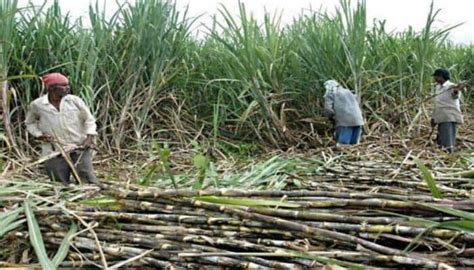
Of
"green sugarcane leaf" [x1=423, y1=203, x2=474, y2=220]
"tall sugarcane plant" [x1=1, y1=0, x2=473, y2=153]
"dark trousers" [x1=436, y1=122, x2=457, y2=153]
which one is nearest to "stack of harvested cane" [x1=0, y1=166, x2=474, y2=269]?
"green sugarcane leaf" [x1=423, y1=203, x2=474, y2=220]

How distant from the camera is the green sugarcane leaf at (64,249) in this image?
1366 millimetres

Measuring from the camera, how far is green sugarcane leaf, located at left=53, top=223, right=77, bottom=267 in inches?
53.8

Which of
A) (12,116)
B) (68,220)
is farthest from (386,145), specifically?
(68,220)

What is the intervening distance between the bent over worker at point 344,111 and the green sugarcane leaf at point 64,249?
4.24m

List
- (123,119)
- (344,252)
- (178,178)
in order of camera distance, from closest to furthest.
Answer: (344,252)
(178,178)
(123,119)

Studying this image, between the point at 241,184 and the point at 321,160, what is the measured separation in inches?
44.4

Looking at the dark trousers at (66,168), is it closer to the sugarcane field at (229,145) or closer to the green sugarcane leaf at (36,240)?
the sugarcane field at (229,145)

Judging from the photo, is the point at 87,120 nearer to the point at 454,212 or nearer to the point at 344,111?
the point at 344,111

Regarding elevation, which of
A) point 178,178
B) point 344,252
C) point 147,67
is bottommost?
point 178,178

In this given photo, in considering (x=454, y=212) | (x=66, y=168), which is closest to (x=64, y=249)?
(x=454, y=212)

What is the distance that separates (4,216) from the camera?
1552 millimetres

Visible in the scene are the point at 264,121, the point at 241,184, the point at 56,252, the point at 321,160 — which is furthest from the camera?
the point at 264,121

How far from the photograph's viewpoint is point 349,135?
219 inches

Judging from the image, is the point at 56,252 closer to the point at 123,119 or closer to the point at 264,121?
the point at 123,119
